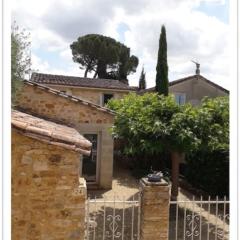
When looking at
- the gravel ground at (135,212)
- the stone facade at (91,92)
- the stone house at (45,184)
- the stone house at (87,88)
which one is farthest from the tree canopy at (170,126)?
the stone facade at (91,92)

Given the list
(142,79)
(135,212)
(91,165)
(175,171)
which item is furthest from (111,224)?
(142,79)

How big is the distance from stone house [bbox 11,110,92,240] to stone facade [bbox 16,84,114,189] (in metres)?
4.94

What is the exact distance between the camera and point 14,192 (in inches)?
136

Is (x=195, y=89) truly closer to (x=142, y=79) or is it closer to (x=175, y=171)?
(x=175, y=171)

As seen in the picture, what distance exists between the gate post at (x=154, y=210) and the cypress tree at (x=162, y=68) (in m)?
11.9

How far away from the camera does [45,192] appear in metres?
3.54

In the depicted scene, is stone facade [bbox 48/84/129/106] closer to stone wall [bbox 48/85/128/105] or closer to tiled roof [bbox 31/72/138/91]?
stone wall [bbox 48/85/128/105]

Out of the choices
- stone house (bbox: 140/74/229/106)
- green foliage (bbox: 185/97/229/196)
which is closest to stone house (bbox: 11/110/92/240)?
green foliage (bbox: 185/97/229/196)

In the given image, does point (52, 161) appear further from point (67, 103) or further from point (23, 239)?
point (67, 103)

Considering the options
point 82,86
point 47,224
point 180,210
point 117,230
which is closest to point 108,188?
point 180,210

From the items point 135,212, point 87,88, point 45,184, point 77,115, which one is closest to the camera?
point 45,184

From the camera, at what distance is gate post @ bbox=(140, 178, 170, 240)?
4.69 metres

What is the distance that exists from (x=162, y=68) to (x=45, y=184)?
1395 centimetres

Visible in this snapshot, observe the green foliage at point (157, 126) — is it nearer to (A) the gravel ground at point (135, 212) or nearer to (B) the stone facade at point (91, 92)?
(A) the gravel ground at point (135, 212)
